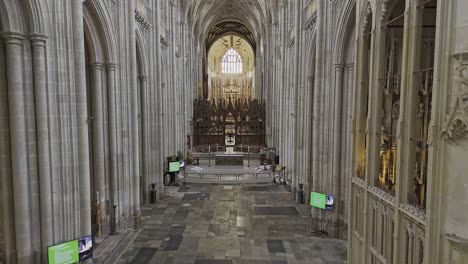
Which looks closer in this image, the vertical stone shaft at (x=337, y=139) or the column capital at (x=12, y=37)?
the column capital at (x=12, y=37)

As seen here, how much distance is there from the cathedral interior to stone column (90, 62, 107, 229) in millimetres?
54

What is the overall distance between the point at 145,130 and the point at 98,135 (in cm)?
546

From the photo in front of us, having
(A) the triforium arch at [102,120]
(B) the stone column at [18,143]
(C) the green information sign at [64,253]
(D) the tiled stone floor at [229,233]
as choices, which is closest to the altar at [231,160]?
(D) the tiled stone floor at [229,233]

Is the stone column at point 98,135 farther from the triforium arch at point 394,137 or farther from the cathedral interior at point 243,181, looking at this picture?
the triforium arch at point 394,137

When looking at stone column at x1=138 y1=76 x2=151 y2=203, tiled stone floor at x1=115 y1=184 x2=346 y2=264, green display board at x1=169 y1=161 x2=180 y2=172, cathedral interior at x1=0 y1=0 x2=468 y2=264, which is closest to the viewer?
cathedral interior at x1=0 y1=0 x2=468 y2=264

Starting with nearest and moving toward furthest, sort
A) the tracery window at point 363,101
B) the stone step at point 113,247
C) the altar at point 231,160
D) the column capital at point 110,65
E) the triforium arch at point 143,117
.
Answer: the tracery window at point 363,101 < the stone step at point 113,247 < the column capital at point 110,65 < the triforium arch at point 143,117 < the altar at point 231,160

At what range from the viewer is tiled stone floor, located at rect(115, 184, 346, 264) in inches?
456

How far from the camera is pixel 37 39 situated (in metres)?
7.80

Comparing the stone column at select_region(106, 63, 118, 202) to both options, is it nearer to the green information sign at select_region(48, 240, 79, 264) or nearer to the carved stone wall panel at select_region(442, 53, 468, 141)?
the green information sign at select_region(48, 240, 79, 264)

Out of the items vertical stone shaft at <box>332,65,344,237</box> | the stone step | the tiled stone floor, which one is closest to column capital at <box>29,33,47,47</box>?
the stone step

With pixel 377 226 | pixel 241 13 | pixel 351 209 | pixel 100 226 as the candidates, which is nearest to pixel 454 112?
pixel 377 226

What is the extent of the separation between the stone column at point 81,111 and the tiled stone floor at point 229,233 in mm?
2804

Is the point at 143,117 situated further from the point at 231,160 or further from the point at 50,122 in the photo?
the point at 231,160

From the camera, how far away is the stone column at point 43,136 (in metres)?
7.88
